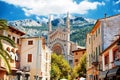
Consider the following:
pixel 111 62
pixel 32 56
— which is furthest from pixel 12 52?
pixel 111 62

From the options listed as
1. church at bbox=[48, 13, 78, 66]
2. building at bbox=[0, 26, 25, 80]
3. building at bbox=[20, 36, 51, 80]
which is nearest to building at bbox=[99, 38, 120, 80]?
building at bbox=[0, 26, 25, 80]

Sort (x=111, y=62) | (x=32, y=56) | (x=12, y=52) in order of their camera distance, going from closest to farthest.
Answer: (x=111, y=62) → (x=12, y=52) → (x=32, y=56)

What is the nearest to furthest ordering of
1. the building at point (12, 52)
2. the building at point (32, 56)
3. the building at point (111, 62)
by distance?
1. the building at point (111, 62)
2. the building at point (12, 52)
3. the building at point (32, 56)

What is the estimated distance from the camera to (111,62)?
33.3 meters

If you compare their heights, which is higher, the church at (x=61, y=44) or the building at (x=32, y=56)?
the church at (x=61, y=44)

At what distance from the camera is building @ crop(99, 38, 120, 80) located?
29166mm

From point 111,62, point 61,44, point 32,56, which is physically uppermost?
point 61,44

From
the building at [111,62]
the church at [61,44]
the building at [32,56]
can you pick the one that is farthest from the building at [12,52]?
the church at [61,44]

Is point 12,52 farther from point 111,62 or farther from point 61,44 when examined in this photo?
point 61,44

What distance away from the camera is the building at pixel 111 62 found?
29.2 meters

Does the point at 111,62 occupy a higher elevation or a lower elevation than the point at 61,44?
lower

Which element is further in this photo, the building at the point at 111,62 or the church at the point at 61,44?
the church at the point at 61,44

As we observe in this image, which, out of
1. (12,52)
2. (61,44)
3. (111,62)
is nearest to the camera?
(111,62)

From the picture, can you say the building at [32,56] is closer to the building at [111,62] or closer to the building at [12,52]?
the building at [12,52]
